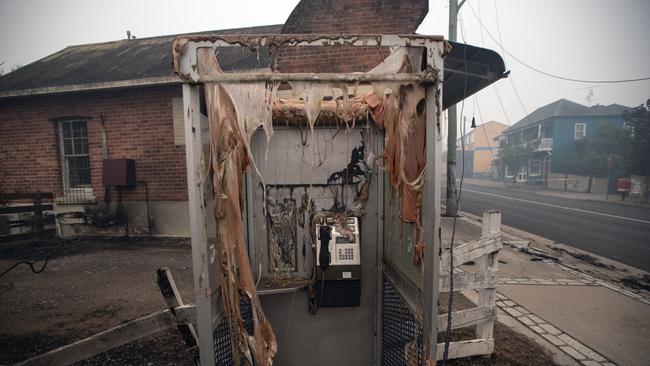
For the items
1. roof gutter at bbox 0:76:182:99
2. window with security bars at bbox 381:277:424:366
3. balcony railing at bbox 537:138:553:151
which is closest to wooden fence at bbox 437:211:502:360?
window with security bars at bbox 381:277:424:366

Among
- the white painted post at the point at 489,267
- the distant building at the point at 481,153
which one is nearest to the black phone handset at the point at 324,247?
the white painted post at the point at 489,267

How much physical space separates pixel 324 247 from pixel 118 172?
283 inches

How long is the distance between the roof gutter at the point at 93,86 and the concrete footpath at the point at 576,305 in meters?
8.06

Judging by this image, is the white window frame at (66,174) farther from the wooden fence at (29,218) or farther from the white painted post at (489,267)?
the white painted post at (489,267)

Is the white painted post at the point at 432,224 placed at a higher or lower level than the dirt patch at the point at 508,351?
higher

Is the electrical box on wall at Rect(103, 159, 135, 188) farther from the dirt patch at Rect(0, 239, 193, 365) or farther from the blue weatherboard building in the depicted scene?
the blue weatherboard building

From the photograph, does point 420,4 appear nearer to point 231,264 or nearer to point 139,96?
point 231,264

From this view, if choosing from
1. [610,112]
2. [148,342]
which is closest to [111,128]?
[148,342]

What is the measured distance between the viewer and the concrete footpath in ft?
10.7

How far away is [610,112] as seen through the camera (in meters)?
29.3

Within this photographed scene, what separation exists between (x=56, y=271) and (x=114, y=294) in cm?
217

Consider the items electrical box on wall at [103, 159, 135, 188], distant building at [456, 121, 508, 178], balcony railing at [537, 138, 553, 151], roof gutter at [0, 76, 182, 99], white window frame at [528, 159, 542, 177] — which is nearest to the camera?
roof gutter at [0, 76, 182, 99]

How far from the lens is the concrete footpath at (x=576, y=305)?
3.26m

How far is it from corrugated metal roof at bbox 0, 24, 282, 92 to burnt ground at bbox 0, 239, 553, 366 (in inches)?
178
